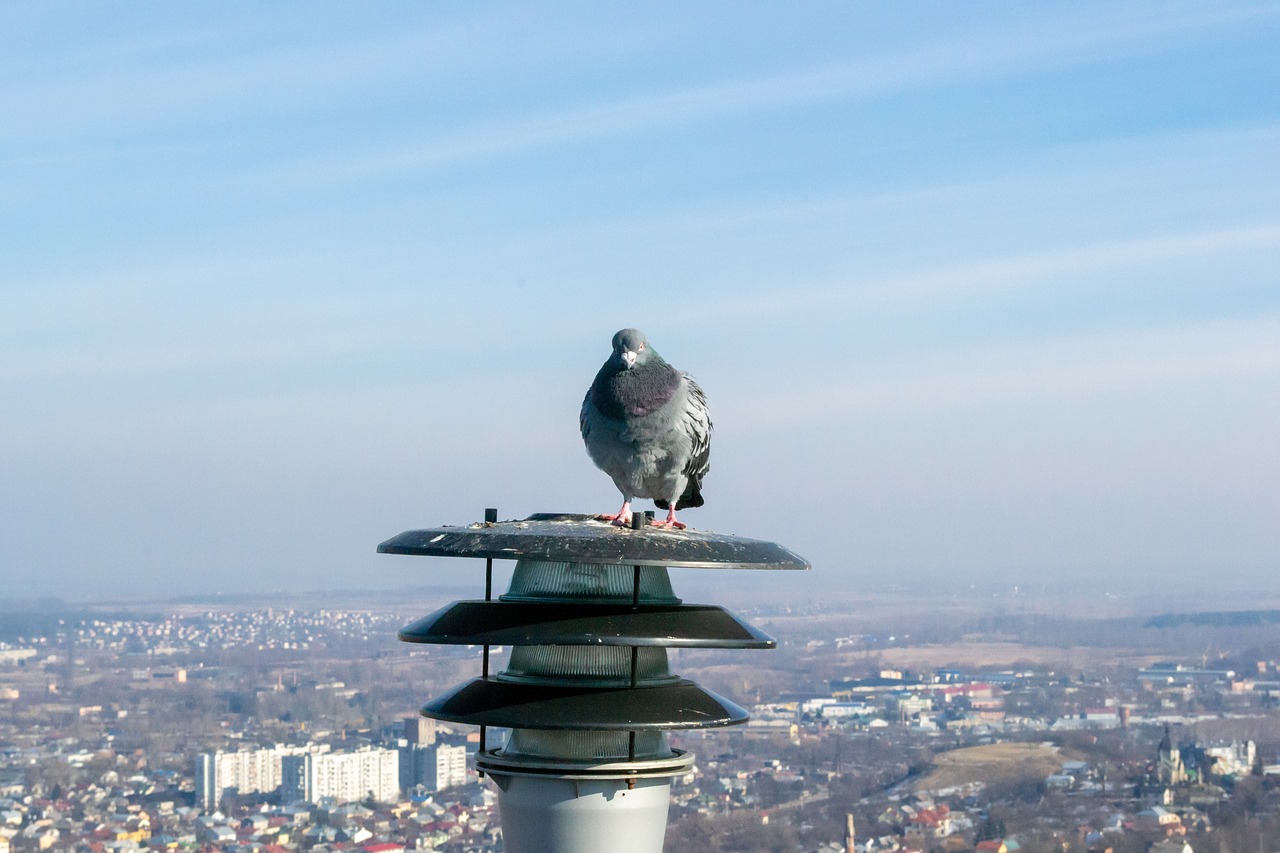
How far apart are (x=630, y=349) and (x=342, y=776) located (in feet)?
65.5

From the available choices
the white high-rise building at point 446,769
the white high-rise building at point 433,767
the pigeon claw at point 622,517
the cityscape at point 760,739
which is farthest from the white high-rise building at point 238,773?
the pigeon claw at point 622,517

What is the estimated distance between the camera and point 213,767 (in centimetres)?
2547

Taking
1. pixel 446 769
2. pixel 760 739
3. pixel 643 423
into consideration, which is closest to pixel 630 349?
pixel 643 423

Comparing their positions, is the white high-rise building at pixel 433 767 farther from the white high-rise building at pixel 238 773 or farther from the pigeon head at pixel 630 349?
the pigeon head at pixel 630 349

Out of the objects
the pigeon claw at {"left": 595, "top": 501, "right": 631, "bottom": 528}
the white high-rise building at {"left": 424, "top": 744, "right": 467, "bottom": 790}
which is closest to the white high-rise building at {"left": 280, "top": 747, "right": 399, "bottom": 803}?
the white high-rise building at {"left": 424, "top": 744, "right": 467, "bottom": 790}

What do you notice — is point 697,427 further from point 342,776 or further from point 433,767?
point 342,776

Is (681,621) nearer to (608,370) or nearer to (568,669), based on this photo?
(568,669)

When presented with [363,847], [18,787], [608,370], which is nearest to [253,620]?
[18,787]

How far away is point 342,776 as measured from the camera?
77.3ft

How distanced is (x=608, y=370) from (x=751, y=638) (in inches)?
47.4

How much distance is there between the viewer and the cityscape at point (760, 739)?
20.7 meters

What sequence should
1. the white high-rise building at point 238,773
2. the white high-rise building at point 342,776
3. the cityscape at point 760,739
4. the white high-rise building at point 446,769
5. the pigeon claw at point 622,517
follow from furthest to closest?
the white high-rise building at point 238,773
the white high-rise building at point 342,776
the white high-rise building at point 446,769
the cityscape at point 760,739
the pigeon claw at point 622,517

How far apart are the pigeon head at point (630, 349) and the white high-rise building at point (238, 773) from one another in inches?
833

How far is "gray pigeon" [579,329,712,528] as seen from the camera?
482 cm
